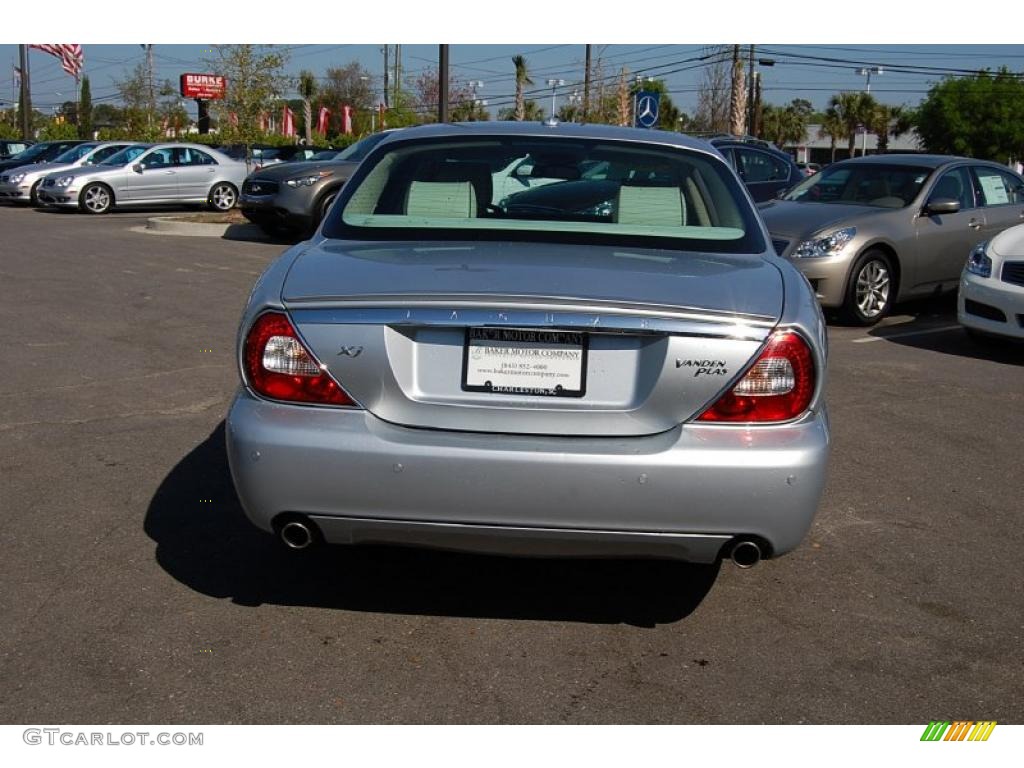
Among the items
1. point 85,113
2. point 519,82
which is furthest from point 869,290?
point 85,113

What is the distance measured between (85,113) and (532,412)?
2460 inches

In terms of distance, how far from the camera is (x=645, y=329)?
330 centimetres

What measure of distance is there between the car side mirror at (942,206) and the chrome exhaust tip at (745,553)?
816 cm

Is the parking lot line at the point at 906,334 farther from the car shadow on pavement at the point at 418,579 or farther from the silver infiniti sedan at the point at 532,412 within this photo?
the silver infiniti sedan at the point at 532,412

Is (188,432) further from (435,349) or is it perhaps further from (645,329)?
(645,329)

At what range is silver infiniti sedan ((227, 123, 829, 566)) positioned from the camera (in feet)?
10.9

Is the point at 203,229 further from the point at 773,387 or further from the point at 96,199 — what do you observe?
the point at 773,387

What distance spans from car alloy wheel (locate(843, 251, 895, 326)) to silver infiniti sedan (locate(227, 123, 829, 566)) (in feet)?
23.3

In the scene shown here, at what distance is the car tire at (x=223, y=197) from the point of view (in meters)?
24.2

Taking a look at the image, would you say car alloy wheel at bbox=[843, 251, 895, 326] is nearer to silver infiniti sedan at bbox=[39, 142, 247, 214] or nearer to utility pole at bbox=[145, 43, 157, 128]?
silver infiniti sedan at bbox=[39, 142, 247, 214]

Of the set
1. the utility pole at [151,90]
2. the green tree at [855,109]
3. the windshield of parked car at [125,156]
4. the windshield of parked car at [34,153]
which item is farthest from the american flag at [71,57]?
the green tree at [855,109]

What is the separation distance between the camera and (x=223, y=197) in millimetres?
24250
